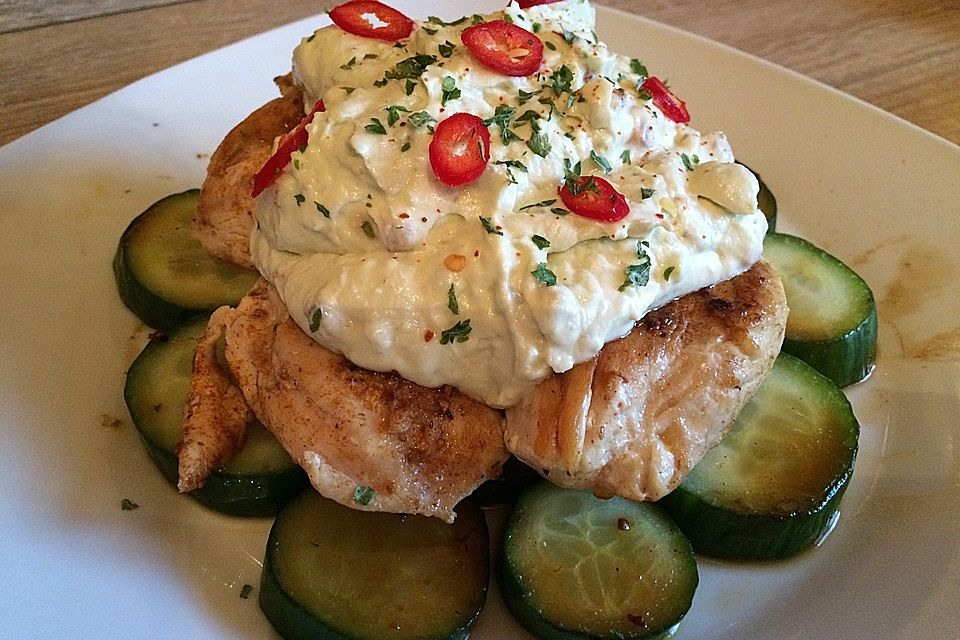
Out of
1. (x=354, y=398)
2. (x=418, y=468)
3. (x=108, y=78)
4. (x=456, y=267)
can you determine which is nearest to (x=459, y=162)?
(x=456, y=267)

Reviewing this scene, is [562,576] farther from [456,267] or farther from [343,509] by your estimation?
[456,267]

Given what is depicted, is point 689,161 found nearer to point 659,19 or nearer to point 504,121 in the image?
point 504,121

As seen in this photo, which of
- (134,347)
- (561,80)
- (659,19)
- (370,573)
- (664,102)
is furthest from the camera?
(659,19)

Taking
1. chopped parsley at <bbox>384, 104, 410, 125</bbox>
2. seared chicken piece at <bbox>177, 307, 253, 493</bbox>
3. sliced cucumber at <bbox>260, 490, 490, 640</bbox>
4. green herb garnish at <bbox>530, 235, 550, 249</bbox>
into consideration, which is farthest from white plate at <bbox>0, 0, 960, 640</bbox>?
chopped parsley at <bbox>384, 104, 410, 125</bbox>

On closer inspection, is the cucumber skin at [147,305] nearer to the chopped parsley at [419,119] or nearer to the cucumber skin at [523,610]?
the chopped parsley at [419,119]

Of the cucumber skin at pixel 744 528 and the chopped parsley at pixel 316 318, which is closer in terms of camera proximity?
the chopped parsley at pixel 316 318

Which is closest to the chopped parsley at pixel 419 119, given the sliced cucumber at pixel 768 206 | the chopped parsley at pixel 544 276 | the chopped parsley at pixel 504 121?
the chopped parsley at pixel 504 121

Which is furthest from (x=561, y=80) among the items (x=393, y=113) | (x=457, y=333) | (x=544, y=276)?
(x=457, y=333)
